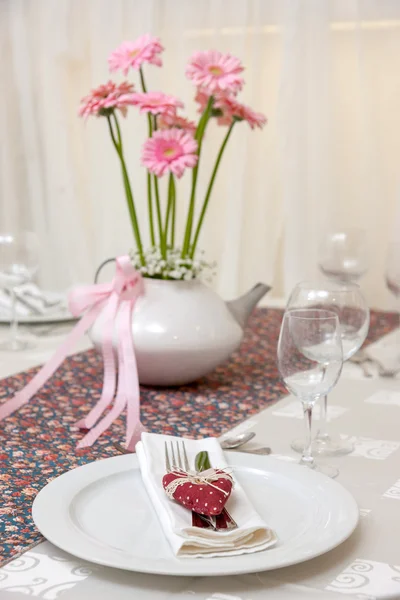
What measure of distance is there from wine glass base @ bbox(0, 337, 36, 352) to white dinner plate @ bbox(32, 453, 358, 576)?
72 centimetres

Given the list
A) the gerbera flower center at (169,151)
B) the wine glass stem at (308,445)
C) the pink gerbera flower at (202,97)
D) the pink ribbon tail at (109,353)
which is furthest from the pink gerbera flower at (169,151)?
the wine glass stem at (308,445)

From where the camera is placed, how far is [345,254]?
1613 mm

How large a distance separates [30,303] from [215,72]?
0.70m

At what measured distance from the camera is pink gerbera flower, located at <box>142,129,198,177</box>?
130cm

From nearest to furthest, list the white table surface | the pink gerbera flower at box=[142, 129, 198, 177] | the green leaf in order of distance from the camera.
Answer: the white table surface
the green leaf
the pink gerbera flower at box=[142, 129, 198, 177]

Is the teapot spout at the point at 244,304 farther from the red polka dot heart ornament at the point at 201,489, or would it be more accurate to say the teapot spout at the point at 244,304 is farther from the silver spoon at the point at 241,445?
the red polka dot heart ornament at the point at 201,489

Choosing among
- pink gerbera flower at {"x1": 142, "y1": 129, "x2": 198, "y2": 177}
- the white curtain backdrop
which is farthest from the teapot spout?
the white curtain backdrop

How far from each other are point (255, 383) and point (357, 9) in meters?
1.87

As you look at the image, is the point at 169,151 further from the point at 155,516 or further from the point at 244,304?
the point at 155,516

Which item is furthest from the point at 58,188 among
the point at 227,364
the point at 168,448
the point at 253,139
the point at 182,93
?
the point at 168,448

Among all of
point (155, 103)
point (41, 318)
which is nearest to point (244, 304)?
point (155, 103)

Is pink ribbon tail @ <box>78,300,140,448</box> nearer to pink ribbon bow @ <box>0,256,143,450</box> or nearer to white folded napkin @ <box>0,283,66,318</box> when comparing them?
Answer: pink ribbon bow @ <box>0,256,143,450</box>

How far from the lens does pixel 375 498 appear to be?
3.06 feet

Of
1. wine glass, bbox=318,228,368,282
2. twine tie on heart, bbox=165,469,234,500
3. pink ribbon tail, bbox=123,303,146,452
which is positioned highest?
wine glass, bbox=318,228,368,282
